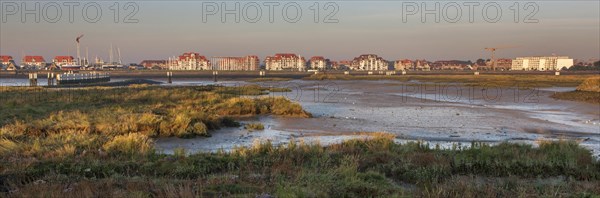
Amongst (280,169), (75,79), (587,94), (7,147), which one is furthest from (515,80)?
(7,147)

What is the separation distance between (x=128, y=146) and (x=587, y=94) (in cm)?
4291

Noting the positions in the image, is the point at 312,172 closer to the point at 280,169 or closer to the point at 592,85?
the point at 280,169

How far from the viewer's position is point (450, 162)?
11.4 m

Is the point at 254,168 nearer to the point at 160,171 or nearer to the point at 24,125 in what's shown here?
the point at 160,171

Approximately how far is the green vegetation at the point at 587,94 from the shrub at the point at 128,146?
35.7 metres

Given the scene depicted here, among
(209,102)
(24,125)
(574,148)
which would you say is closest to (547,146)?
(574,148)

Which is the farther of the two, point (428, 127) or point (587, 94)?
Result: point (587, 94)

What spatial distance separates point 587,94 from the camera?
43906 millimetres

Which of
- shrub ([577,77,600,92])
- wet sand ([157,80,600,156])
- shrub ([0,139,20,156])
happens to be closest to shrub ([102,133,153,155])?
wet sand ([157,80,600,156])

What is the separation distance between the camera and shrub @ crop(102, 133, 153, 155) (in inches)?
483

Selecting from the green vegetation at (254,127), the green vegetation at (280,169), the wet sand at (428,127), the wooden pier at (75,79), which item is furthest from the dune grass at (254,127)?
the wooden pier at (75,79)

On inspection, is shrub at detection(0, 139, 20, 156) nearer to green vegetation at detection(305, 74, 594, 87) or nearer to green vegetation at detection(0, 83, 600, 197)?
green vegetation at detection(0, 83, 600, 197)

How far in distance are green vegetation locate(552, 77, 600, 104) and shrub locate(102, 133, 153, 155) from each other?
117ft

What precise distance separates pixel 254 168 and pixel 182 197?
146 inches
